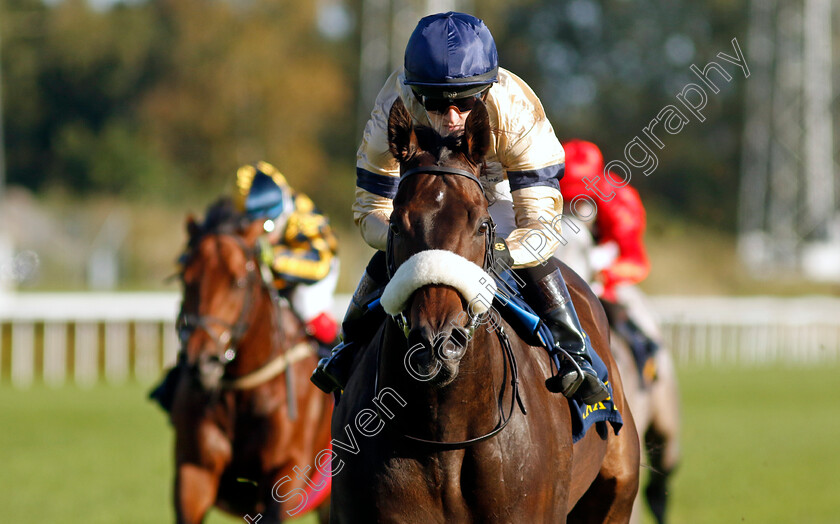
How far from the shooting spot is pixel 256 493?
585 cm

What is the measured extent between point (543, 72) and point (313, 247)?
31.6 metres

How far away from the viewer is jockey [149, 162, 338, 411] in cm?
640

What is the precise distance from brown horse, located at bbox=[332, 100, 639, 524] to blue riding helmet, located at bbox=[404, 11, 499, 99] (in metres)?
0.18

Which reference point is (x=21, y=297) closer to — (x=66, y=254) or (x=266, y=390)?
(x=66, y=254)

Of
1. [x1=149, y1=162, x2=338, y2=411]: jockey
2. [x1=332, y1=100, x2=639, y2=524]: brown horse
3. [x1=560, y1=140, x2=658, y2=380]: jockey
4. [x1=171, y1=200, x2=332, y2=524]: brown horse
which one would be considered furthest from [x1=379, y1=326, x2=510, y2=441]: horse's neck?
[x1=560, y1=140, x2=658, y2=380]: jockey

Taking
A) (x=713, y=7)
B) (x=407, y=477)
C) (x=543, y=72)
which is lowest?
(x=407, y=477)

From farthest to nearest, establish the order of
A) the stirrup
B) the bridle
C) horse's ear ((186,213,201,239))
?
horse's ear ((186,213,201,239)) < the stirrup < the bridle

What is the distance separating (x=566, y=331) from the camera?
3961 mm

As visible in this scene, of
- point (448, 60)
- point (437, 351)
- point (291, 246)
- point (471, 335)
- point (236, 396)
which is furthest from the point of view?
point (291, 246)

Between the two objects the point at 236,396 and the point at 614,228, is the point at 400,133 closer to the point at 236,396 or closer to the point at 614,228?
the point at 236,396

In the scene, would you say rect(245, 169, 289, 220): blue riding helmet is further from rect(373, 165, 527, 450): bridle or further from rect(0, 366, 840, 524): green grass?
rect(373, 165, 527, 450): bridle

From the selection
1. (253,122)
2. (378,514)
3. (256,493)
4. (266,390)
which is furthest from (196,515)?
(253,122)

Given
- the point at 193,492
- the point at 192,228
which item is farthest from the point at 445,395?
the point at 192,228

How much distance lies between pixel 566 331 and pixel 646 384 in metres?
3.14
